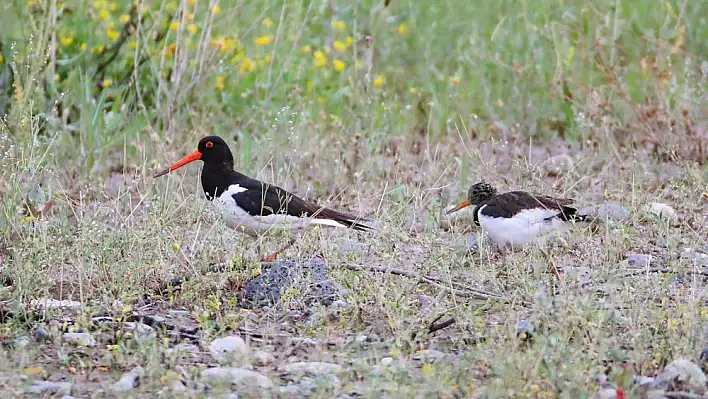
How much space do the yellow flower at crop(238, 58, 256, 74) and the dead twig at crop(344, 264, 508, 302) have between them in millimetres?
3847

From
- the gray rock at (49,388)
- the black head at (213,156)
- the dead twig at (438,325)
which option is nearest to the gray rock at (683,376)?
the dead twig at (438,325)

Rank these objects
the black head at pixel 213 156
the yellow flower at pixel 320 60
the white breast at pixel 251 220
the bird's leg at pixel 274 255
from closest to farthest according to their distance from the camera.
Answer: the bird's leg at pixel 274 255
the white breast at pixel 251 220
the black head at pixel 213 156
the yellow flower at pixel 320 60

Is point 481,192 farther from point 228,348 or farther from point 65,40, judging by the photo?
point 65,40

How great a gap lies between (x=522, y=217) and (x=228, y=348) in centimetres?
219

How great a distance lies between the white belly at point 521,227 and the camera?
19.5ft

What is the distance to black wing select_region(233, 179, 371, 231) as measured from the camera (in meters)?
6.18

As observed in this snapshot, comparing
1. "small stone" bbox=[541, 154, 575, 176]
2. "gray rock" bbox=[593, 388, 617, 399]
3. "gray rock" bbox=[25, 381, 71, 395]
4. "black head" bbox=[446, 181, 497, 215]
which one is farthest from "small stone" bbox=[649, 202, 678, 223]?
"gray rock" bbox=[25, 381, 71, 395]

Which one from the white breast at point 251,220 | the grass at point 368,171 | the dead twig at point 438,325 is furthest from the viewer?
the white breast at point 251,220

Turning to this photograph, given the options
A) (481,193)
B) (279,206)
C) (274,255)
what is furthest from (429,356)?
(481,193)

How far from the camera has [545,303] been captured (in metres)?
4.11

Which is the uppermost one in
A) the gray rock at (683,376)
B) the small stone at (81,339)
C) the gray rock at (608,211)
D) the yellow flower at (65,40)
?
the yellow flower at (65,40)

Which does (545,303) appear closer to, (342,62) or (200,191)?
(200,191)

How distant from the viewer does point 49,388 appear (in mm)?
3902

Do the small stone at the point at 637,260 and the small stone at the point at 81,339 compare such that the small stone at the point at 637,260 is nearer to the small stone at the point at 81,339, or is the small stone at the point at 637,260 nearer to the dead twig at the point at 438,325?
the dead twig at the point at 438,325
